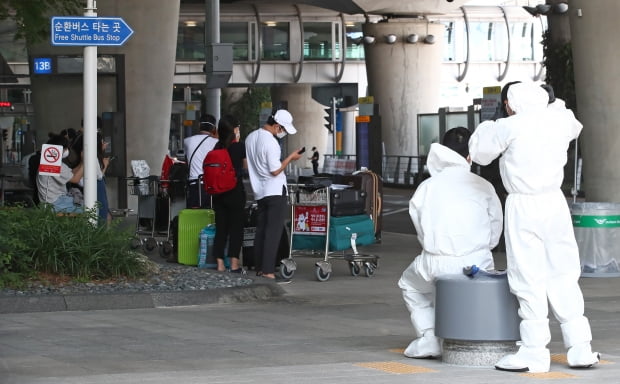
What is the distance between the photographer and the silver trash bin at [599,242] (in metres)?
16.1

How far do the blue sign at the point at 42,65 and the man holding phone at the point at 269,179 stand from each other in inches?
521

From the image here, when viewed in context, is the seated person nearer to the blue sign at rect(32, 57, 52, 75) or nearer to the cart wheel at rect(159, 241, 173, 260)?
the cart wheel at rect(159, 241, 173, 260)

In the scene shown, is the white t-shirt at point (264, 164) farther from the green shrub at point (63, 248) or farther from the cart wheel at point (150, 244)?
the cart wheel at point (150, 244)

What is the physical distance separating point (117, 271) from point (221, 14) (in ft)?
167

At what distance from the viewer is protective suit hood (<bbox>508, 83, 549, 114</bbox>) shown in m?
8.94

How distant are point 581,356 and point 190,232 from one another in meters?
8.44

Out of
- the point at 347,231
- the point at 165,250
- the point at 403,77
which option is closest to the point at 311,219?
the point at 347,231

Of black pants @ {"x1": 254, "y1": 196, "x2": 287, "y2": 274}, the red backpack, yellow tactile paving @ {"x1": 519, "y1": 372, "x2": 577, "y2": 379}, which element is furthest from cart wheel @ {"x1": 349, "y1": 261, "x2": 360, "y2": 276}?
yellow tactile paving @ {"x1": 519, "y1": 372, "x2": 577, "y2": 379}

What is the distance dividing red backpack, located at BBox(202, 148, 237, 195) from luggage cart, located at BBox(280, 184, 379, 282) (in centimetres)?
92

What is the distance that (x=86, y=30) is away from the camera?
14555mm

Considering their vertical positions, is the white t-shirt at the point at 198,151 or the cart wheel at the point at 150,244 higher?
the white t-shirt at the point at 198,151

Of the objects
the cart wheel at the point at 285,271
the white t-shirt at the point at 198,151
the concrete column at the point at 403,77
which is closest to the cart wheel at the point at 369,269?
the cart wheel at the point at 285,271

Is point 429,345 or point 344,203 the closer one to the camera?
point 429,345

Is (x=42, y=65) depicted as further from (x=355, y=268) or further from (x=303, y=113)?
(x=303, y=113)
